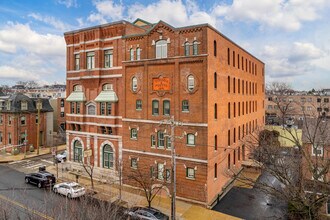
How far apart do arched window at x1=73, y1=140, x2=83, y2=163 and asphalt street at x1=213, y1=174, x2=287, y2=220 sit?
18.6 m

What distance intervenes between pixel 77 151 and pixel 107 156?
566cm

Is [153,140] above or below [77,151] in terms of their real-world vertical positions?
above

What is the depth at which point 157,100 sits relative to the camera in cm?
2622

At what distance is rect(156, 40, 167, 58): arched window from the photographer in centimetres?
2570

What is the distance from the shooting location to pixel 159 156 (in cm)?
2567

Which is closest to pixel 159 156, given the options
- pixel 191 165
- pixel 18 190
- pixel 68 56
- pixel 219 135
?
pixel 191 165

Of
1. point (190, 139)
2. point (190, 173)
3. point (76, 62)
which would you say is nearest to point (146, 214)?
point (190, 173)

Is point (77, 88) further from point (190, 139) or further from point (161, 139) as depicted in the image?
point (190, 139)

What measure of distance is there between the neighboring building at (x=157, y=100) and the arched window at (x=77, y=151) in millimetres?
90

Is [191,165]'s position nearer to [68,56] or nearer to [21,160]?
[68,56]

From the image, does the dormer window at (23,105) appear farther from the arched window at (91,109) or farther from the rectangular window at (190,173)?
the rectangular window at (190,173)

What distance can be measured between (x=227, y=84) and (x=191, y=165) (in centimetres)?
1107

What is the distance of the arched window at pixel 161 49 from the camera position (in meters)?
25.7

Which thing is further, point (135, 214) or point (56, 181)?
point (56, 181)
